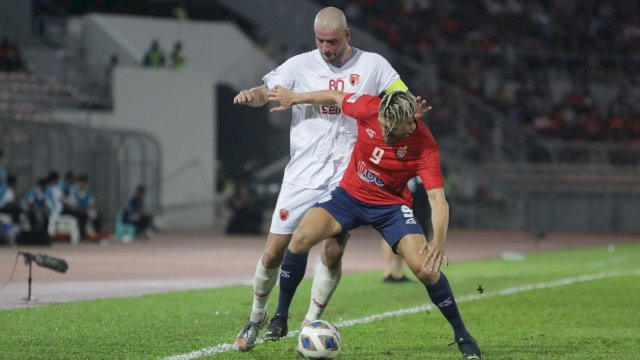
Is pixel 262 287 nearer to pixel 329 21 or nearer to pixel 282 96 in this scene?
pixel 282 96

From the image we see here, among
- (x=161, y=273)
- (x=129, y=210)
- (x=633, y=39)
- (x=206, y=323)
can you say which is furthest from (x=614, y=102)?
(x=206, y=323)

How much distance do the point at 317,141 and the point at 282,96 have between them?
0.50m

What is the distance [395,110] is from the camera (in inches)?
332

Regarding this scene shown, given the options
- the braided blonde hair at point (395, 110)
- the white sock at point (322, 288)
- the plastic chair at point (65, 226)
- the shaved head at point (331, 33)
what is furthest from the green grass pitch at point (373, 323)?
the plastic chair at point (65, 226)

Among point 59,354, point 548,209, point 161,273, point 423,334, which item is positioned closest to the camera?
point 59,354

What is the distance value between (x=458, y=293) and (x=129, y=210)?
16.1 m

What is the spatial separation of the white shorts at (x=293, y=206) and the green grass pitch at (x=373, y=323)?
0.96m

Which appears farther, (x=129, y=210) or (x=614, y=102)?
(x=614, y=102)

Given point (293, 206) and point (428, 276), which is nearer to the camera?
point (428, 276)

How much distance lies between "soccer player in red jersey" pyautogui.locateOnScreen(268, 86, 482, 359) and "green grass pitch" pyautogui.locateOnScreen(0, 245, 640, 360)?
2.40 feet

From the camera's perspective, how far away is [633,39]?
147 ft

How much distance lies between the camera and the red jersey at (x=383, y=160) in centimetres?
871

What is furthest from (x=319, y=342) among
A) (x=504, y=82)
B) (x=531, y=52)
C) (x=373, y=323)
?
(x=531, y=52)

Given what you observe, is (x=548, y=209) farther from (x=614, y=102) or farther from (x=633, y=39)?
(x=633, y=39)
